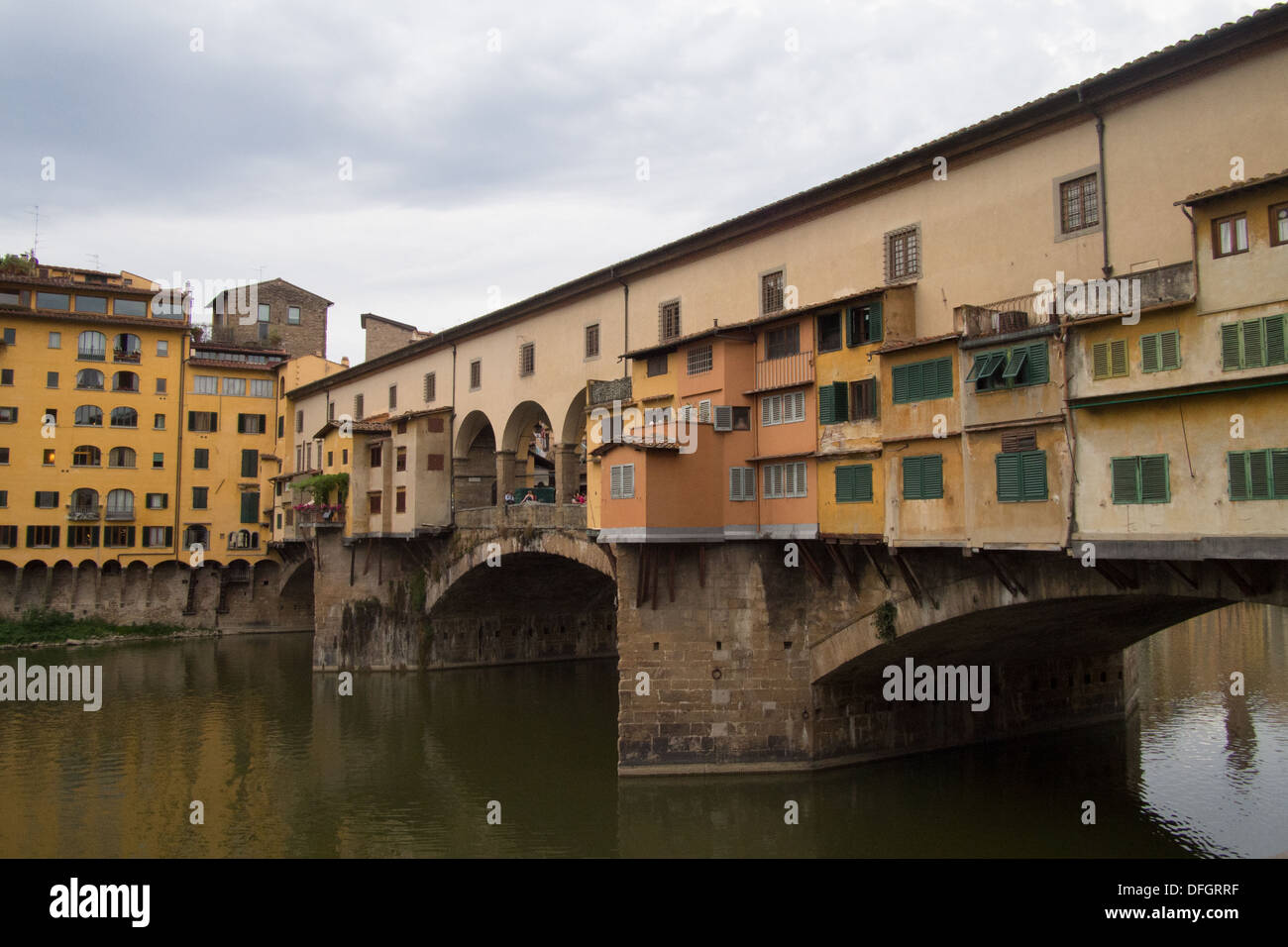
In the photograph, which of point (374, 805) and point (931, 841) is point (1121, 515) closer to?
point (931, 841)

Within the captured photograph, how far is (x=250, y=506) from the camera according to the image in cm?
6331

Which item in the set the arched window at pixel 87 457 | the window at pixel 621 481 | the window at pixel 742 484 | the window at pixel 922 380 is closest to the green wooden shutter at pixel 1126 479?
the window at pixel 922 380

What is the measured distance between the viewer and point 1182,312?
15.8 metres

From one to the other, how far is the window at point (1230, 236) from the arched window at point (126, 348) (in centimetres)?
5996

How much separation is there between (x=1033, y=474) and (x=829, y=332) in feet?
21.3

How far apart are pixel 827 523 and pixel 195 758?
69.5 feet

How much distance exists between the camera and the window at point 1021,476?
1803 centimetres

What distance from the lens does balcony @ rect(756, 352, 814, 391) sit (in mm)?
23359

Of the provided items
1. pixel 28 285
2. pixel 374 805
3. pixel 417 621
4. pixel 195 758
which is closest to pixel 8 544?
pixel 28 285

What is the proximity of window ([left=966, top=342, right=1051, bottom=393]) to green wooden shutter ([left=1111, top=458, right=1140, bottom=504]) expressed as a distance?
6.59ft

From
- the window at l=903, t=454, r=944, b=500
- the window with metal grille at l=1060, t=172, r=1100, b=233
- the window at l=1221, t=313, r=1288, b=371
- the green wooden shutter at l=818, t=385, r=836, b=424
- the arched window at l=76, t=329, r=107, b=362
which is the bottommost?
the window at l=903, t=454, r=944, b=500

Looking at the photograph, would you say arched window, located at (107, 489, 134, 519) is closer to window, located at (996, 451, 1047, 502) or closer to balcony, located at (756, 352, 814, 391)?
balcony, located at (756, 352, 814, 391)

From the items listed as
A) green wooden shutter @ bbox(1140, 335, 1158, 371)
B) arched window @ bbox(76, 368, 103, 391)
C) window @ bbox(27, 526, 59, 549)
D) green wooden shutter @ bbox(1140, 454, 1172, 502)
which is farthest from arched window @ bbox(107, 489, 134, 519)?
green wooden shutter @ bbox(1140, 335, 1158, 371)

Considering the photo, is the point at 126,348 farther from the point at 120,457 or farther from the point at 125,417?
the point at 120,457
